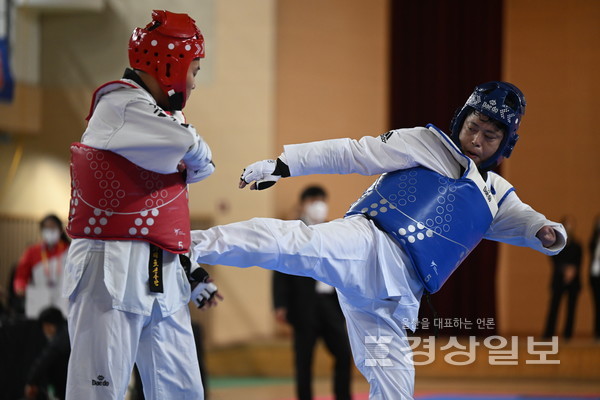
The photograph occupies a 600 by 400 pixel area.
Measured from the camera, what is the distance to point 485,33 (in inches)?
429

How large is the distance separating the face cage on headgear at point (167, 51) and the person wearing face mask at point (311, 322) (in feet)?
10.5

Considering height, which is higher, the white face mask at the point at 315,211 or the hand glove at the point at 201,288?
the hand glove at the point at 201,288

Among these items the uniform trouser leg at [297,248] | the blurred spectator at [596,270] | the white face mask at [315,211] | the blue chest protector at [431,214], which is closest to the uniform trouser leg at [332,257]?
the uniform trouser leg at [297,248]

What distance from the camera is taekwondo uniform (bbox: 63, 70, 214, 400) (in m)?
3.14

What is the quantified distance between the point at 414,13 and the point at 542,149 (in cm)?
244

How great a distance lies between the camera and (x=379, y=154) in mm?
3863

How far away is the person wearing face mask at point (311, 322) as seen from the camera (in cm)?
646

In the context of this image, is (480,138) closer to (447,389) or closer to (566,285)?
(447,389)

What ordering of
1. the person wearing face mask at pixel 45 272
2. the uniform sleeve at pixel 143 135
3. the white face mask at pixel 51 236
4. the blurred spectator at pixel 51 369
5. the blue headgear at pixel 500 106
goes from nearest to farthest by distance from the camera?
the uniform sleeve at pixel 143 135 → the blue headgear at pixel 500 106 → the blurred spectator at pixel 51 369 → the person wearing face mask at pixel 45 272 → the white face mask at pixel 51 236

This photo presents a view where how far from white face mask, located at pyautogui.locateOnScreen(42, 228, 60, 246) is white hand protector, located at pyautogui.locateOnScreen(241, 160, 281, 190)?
15.0ft

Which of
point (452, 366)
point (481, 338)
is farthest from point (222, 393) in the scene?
point (481, 338)

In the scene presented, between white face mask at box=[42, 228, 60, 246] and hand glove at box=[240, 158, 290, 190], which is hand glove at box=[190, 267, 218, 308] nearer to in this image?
hand glove at box=[240, 158, 290, 190]

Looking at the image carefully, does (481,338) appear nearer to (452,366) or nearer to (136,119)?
(452,366)

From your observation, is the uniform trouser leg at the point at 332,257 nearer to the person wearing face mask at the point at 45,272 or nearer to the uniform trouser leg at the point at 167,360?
the uniform trouser leg at the point at 167,360
